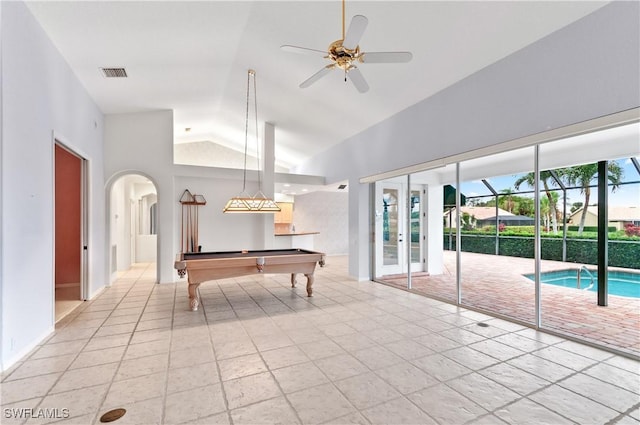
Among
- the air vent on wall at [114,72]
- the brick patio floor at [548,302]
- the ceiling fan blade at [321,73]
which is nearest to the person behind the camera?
the ceiling fan blade at [321,73]

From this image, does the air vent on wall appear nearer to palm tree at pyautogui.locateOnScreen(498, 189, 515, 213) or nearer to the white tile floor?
the white tile floor

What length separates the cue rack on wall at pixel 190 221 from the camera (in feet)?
24.0

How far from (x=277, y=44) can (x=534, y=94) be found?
3461mm

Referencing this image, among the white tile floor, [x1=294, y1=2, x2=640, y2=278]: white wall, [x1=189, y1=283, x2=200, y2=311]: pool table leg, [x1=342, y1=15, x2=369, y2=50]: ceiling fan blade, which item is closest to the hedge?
the white tile floor

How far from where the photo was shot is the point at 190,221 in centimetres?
745

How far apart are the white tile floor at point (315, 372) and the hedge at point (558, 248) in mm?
2559

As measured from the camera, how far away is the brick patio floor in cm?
350

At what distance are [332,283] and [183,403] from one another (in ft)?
14.5

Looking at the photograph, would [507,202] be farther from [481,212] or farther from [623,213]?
[623,213]

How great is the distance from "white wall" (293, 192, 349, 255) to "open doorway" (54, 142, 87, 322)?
6.89 m

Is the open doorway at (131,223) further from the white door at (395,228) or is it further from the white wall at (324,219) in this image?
the white door at (395,228)

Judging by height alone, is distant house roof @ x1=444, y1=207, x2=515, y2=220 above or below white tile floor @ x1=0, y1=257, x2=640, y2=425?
above

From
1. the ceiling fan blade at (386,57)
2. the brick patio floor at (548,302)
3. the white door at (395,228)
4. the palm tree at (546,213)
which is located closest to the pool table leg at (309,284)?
the brick patio floor at (548,302)

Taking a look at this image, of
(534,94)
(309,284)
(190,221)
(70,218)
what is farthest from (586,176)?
(70,218)
